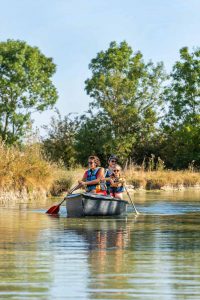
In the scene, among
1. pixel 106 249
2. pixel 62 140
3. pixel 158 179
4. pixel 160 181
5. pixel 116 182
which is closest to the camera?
pixel 106 249

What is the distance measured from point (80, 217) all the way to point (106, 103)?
140ft

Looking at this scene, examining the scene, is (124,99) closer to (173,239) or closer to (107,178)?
(107,178)

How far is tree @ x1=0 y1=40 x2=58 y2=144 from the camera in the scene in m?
66.7

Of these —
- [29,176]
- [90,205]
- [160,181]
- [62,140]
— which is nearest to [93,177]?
[90,205]

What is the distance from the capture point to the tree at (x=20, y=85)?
66.7 meters

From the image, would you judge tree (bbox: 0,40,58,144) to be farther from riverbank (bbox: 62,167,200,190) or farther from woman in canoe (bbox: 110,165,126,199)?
woman in canoe (bbox: 110,165,126,199)

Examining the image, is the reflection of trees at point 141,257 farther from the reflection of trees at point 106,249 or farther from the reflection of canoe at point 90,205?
the reflection of canoe at point 90,205

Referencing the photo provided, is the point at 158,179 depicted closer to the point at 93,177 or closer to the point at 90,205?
the point at 93,177

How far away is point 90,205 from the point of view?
2306 centimetres

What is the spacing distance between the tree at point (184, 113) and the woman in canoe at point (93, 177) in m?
37.9

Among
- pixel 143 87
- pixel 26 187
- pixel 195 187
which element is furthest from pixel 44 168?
pixel 143 87

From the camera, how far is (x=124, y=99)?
6612cm

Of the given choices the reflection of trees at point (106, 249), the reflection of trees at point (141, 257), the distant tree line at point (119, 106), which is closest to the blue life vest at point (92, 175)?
the reflection of trees at point (106, 249)

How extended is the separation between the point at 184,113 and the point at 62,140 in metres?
9.95
